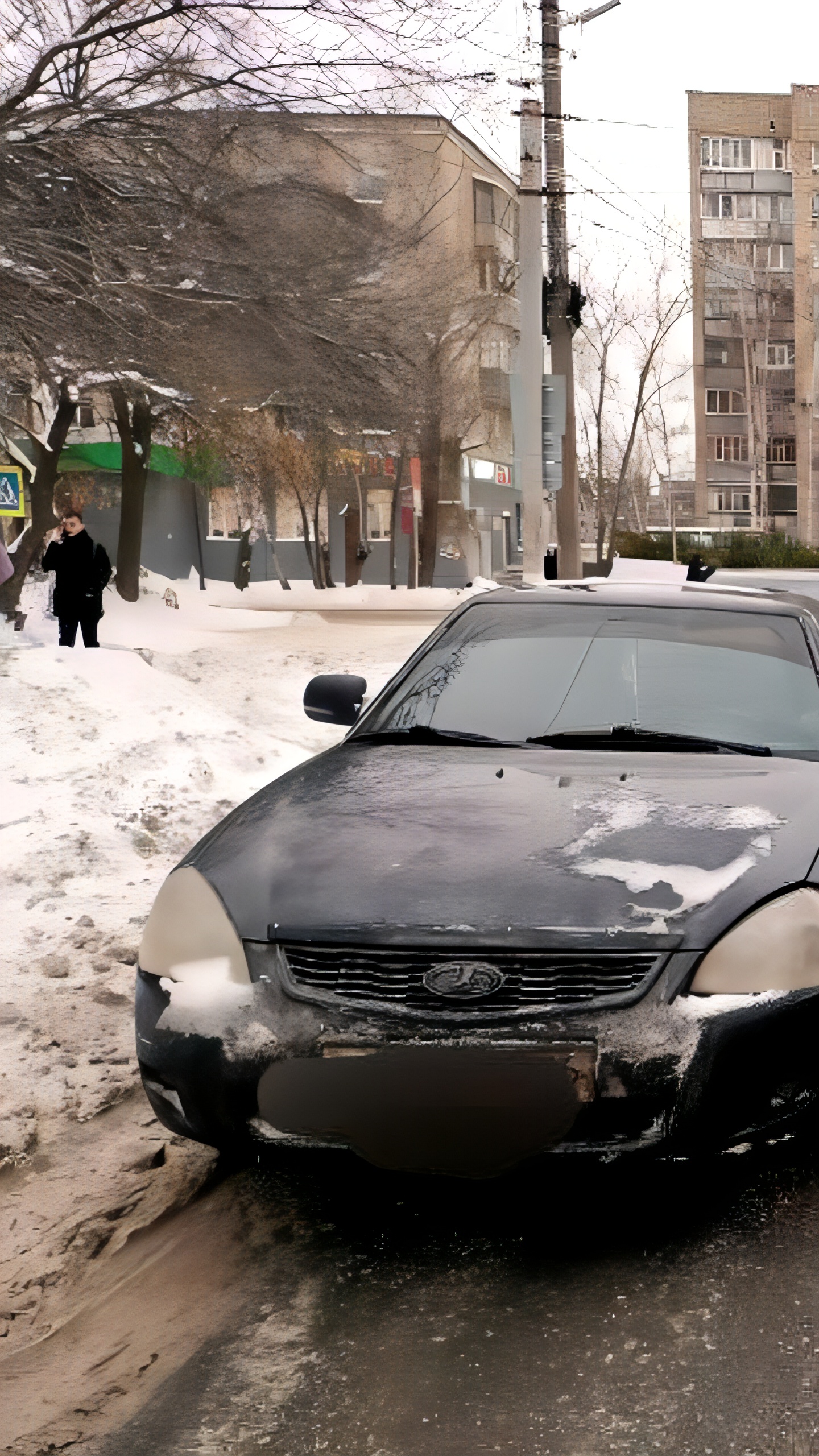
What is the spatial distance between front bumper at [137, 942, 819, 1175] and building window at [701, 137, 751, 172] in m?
88.2

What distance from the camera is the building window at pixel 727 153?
85375mm

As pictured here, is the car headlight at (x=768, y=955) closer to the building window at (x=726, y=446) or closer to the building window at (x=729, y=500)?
the building window at (x=729, y=500)

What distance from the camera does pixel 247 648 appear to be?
23.1 metres

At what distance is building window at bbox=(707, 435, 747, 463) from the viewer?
86.4m

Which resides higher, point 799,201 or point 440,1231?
point 799,201

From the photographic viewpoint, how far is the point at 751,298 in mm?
83312

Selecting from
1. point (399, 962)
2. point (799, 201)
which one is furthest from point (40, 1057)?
point (799, 201)

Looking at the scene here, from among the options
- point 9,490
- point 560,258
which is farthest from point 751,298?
point 9,490

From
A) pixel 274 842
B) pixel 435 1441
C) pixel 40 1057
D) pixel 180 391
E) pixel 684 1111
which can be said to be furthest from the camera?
pixel 180 391

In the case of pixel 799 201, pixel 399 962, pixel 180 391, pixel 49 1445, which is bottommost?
pixel 49 1445

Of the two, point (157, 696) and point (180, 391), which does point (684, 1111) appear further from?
point (180, 391)

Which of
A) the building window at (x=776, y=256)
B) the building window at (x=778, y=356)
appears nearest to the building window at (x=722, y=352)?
the building window at (x=778, y=356)

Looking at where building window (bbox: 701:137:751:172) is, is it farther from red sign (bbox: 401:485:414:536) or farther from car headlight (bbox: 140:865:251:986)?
car headlight (bbox: 140:865:251:986)

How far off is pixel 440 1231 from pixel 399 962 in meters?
0.73
